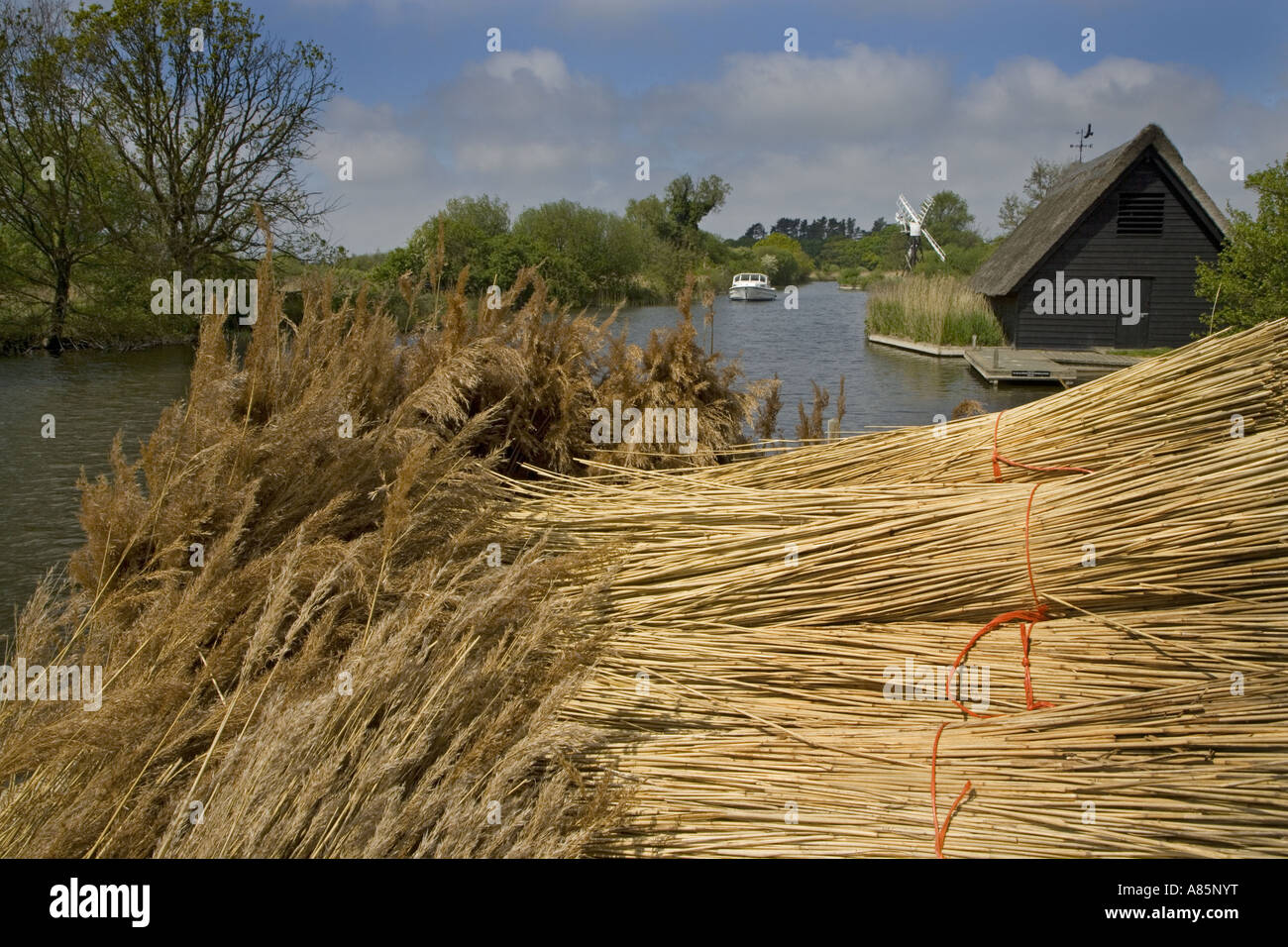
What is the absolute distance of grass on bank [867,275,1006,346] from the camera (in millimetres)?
25891

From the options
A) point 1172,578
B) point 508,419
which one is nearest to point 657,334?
point 508,419

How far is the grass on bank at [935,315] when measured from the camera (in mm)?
25891

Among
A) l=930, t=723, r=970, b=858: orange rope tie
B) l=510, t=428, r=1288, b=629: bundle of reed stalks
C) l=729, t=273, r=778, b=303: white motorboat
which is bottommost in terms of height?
l=930, t=723, r=970, b=858: orange rope tie

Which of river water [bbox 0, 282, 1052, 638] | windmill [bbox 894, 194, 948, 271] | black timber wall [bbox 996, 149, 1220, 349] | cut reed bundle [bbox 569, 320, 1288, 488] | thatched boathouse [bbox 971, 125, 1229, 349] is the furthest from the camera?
windmill [bbox 894, 194, 948, 271]

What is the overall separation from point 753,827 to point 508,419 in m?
2.27

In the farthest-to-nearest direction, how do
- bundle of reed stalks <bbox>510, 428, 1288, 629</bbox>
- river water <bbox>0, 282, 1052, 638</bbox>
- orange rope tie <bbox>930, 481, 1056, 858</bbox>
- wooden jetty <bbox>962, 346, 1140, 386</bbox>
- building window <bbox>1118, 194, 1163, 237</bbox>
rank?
building window <bbox>1118, 194, 1163, 237</bbox> < wooden jetty <bbox>962, 346, 1140, 386</bbox> < river water <bbox>0, 282, 1052, 638</bbox> < bundle of reed stalks <bbox>510, 428, 1288, 629</bbox> < orange rope tie <bbox>930, 481, 1056, 858</bbox>

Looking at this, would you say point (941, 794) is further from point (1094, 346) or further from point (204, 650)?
point (1094, 346)

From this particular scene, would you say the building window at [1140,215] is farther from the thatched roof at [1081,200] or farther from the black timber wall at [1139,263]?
the thatched roof at [1081,200]

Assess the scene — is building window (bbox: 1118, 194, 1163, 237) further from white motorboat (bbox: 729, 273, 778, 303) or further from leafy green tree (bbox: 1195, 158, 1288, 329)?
white motorboat (bbox: 729, 273, 778, 303)

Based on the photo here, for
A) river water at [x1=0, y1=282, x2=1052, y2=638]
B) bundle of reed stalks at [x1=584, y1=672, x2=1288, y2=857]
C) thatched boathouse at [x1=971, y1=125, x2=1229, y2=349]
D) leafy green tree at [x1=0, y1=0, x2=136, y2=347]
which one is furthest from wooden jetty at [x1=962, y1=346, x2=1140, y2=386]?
leafy green tree at [x1=0, y1=0, x2=136, y2=347]

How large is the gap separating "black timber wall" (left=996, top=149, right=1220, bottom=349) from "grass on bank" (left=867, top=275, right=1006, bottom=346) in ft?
3.51

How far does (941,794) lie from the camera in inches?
76.4

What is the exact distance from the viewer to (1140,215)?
2452 centimetres

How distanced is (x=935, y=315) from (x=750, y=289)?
87.4ft
